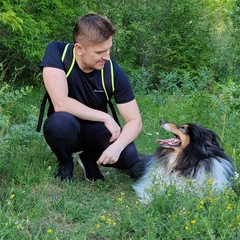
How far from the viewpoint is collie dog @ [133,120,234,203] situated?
11.4ft

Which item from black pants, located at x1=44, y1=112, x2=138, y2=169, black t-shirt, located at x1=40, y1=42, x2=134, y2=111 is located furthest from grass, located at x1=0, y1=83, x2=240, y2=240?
black t-shirt, located at x1=40, y1=42, x2=134, y2=111

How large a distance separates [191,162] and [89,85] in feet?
3.79

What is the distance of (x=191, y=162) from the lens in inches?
140

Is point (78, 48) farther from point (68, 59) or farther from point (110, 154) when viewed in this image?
point (110, 154)

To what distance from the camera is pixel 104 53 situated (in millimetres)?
3342

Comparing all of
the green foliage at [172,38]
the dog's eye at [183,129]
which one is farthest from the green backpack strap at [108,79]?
the green foliage at [172,38]

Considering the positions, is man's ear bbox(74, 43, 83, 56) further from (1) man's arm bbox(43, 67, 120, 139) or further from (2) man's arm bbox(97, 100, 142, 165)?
(2) man's arm bbox(97, 100, 142, 165)

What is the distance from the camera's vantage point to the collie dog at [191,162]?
3475 millimetres

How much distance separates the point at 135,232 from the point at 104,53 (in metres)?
1.49

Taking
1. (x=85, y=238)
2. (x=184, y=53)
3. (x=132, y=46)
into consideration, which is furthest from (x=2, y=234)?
(x=184, y=53)

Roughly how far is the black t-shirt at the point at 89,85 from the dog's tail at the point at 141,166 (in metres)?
0.73

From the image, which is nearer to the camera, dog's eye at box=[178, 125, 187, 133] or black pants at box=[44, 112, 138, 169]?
black pants at box=[44, 112, 138, 169]

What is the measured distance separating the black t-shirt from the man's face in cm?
16

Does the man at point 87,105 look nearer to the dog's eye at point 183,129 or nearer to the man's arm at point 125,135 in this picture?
the man's arm at point 125,135
